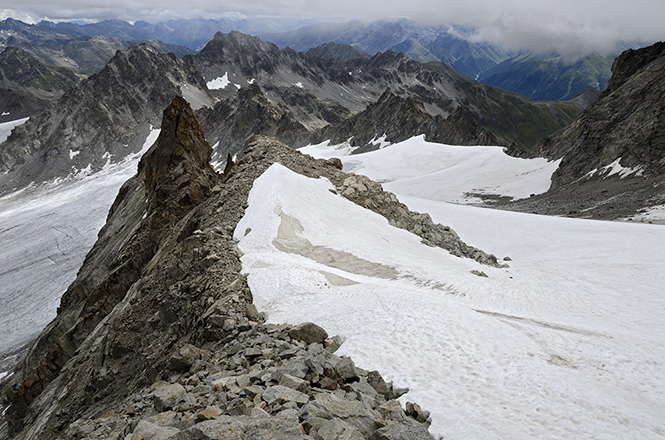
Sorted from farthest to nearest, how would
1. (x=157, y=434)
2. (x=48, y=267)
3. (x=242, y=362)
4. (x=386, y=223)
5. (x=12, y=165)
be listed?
(x=12, y=165), (x=48, y=267), (x=386, y=223), (x=242, y=362), (x=157, y=434)

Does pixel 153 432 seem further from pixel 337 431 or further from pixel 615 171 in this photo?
pixel 615 171

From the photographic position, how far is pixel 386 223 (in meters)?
21.4

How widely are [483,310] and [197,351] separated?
8283 mm

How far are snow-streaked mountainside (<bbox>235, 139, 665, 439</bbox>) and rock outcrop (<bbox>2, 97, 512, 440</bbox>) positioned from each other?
99 cm

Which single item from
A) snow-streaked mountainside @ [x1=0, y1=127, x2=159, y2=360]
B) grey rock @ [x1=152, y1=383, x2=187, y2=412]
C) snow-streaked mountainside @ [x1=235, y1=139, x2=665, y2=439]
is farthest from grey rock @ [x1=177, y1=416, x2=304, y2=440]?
snow-streaked mountainside @ [x1=0, y1=127, x2=159, y2=360]

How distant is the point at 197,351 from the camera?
9.57 m

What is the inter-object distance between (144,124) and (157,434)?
171 meters

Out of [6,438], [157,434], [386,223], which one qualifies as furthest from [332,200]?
[6,438]

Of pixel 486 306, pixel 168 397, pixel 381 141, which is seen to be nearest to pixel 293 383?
pixel 168 397

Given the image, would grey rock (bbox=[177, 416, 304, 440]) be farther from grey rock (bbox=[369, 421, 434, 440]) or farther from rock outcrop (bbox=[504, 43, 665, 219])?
rock outcrop (bbox=[504, 43, 665, 219])

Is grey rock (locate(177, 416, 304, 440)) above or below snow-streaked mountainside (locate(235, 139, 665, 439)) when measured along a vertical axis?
above

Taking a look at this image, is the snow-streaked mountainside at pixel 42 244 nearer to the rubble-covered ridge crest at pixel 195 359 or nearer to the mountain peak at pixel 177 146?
the rubble-covered ridge crest at pixel 195 359

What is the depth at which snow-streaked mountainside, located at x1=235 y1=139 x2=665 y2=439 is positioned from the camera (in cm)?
694

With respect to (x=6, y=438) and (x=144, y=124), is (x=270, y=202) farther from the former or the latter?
(x=144, y=124)
